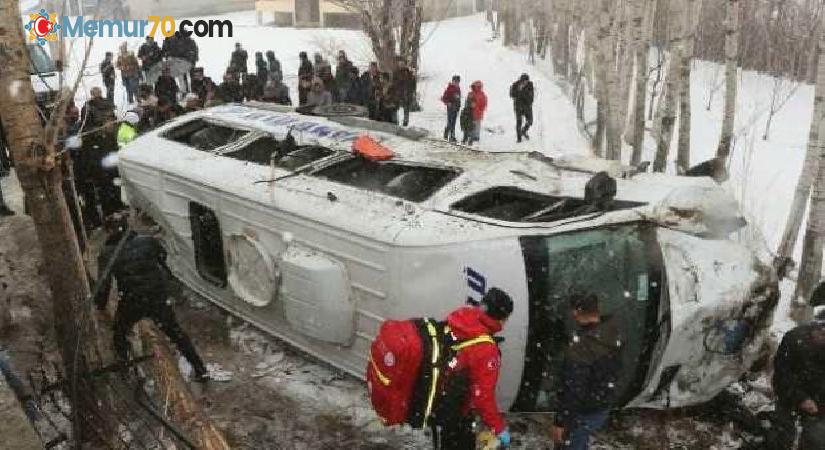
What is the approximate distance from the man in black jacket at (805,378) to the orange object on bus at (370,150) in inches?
125

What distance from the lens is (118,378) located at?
4.57 metres

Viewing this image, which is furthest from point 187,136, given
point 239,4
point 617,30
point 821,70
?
point 239,4

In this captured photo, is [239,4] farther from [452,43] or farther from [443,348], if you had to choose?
[443,348]

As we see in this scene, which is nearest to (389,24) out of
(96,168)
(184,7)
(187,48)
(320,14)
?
(187,48)

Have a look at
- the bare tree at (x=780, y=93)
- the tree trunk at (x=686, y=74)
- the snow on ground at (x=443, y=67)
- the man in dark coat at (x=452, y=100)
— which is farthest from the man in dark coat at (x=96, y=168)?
the bare tree at (x=780, y=93)

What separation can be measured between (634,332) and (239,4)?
37.5 metres

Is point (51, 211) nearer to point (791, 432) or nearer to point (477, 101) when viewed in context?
point (791, 432)

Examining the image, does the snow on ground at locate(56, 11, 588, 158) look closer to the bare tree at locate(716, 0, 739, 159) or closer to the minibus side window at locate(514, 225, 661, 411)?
the bare tree at locate(716, 0, 739, 159)

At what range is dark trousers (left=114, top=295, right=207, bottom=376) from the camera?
4915 mm

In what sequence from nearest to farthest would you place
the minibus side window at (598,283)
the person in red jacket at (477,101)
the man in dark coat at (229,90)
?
1. the minibus side window at (598,283)
2. the man in dark coat at (229,90)
3. the person in red jacket at (477,101)

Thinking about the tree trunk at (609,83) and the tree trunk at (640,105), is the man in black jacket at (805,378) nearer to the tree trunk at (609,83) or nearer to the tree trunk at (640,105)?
the tree trunk at (640,105)

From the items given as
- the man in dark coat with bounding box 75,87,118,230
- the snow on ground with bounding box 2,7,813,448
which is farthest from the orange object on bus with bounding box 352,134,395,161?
the man in dark coat with bounding box 75,87,118,230

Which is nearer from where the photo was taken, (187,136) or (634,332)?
(634,332)

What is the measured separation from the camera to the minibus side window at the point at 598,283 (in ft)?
14.1
